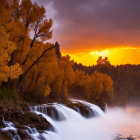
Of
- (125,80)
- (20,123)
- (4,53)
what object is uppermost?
(125,80)

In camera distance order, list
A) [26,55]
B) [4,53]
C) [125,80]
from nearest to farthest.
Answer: [4,53] < [26,55] < [125,80]

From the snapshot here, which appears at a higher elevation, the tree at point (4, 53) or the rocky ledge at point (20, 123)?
the tree at point (4, 53)

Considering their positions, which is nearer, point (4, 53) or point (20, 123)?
point (20, 123)

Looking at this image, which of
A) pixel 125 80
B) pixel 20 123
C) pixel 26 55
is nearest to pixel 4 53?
pixel 20 123

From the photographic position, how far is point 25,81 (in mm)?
23938

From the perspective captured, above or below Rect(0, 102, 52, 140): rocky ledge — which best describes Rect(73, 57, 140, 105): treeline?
above

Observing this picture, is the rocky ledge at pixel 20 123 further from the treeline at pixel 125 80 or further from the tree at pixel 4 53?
the treeline at pixel 125 80

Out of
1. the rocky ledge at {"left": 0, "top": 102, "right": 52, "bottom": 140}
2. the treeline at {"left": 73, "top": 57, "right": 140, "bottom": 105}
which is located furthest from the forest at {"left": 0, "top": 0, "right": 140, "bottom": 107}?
the treeline at {"left": 73, "top": 57, "right": 140, "bottom": 105}

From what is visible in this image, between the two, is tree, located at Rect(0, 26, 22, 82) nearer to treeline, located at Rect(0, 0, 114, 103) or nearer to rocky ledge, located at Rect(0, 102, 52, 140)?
treeline, located at Rect(0, 0, 114, 103)

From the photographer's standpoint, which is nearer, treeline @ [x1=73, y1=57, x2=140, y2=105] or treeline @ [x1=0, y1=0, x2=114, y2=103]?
treeline @ [x1=0, y1=0, x2=114, y2=103]

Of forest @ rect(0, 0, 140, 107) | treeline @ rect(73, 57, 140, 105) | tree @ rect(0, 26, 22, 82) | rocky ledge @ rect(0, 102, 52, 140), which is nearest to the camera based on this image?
rocky ledge @ rect(0, 102, 52, 140)

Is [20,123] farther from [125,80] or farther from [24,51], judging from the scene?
[125,80]

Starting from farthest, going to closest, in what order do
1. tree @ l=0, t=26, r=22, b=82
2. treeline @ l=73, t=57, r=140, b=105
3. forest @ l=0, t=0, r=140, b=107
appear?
treeline @ l=73, t=57, r=140, b=105
forest @ l=0, t=0, r=140, b=107
tree @ l=0, t=26, r=22, b=82

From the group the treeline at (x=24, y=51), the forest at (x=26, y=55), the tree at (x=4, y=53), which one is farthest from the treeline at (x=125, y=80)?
the tree at (x=4, y=53)
